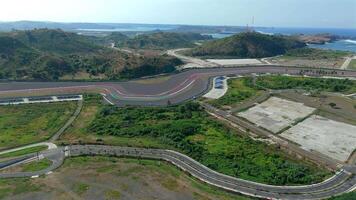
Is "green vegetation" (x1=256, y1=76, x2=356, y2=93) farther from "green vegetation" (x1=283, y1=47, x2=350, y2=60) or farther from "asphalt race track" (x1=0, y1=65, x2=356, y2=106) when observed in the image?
"green vegetation" (x1=283, y1=47, x2=350, y2=60)

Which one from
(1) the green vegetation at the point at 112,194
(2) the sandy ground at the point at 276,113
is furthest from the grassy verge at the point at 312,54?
(1) the green vegetation at the point at 112,194

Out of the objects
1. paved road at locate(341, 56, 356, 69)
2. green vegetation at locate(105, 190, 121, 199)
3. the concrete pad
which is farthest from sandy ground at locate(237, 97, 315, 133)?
paved road at locate(341, 56, 356, 69)

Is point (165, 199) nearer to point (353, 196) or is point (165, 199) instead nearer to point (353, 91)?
point (353, 196)

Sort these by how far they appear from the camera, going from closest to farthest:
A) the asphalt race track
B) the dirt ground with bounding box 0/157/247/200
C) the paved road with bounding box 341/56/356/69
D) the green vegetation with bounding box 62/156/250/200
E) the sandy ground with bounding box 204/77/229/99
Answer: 1. the dirt ground with bounding box 0/157/247/200
2. the green vegetation with bounding box 62/156/250/200
3. the asphalt race track
4. the sandy ground with bounding box 204/77/229/99
5. the paved road with bounding box 341/56/356/69

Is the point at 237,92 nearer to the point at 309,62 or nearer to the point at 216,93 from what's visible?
the point at 216,93

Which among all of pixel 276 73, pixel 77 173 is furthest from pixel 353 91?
pixel 77 173

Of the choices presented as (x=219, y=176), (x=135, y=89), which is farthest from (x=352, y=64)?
(x=219, y=176)
